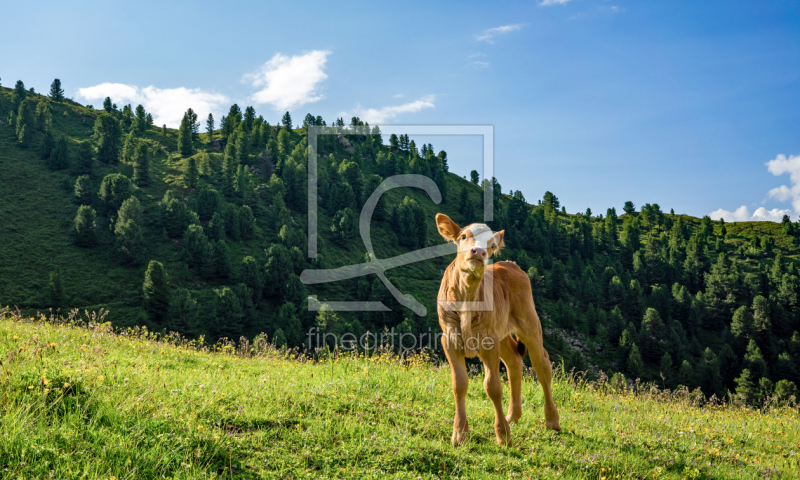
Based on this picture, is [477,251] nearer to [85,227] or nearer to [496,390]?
[496,390]

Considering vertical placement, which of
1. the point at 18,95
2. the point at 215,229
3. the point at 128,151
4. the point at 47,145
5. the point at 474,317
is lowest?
the point at 474,317

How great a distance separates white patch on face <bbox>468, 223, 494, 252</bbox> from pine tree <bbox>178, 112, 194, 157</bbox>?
16027 cm

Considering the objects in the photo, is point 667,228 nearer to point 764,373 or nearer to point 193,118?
point 764,373

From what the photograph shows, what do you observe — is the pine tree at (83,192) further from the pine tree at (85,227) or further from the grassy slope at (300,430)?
the grassy slope at (300,430)

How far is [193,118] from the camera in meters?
159

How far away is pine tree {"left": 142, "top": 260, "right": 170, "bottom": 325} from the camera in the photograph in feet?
242

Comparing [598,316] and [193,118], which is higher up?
[193,118]

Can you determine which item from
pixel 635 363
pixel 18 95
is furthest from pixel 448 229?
pixel 18 95

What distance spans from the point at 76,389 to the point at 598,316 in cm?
12803

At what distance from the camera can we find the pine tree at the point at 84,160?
366 feet

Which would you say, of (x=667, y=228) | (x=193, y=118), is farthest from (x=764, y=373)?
(x=193, y=118)

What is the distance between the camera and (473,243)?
5.66 m

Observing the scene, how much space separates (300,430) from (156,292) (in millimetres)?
82012

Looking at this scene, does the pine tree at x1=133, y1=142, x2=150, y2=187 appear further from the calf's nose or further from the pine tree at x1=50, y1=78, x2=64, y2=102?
Answer: the calf's nose
